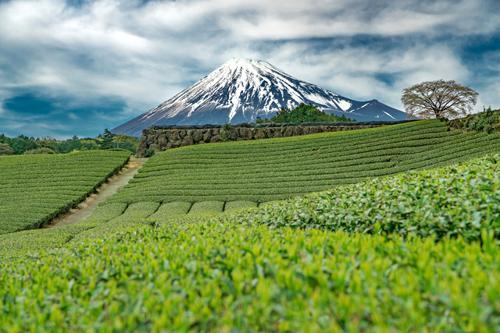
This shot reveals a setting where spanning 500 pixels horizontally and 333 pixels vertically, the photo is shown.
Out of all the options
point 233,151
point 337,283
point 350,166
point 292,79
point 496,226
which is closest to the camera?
point 337,283

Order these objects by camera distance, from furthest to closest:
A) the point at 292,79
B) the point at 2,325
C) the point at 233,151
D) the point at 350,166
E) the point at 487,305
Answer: the point at 292,79 → the point at 233,151 → the point at 350,166 → the point at 2,325 → the point at 487,305

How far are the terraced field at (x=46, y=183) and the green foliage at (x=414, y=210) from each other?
48.5 ft

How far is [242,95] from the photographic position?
487ft

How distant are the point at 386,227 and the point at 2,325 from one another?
4.97 meters

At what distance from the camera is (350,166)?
24172mm

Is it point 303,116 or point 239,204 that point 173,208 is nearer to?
point 239,204

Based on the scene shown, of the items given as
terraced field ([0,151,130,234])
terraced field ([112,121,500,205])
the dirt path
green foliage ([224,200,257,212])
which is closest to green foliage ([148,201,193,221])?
terraced field ([112,121,500,205])

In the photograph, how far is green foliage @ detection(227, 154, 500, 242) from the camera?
19.0 feet

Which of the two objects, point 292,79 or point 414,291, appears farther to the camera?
point 292,79

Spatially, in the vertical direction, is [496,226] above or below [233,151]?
below

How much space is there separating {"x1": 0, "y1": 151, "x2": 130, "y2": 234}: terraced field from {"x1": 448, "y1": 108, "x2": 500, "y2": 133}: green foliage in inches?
866

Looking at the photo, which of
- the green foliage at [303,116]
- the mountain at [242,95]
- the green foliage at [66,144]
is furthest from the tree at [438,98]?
the mountain at [242,95]

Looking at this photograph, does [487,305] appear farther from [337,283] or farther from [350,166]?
[350,166]

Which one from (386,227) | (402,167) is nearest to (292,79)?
(402,167)
